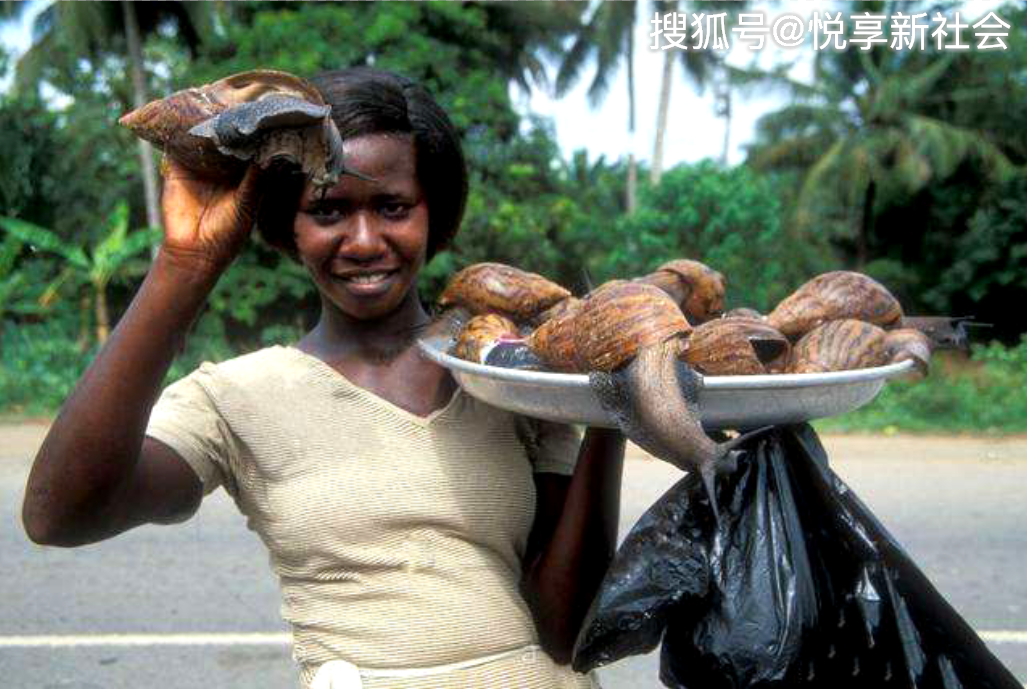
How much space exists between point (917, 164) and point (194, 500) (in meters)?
20.8

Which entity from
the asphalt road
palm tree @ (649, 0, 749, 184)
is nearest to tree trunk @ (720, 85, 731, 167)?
palm tree @ (649, 0, 749, 184)

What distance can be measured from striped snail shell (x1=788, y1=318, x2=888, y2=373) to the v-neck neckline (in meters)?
0.45

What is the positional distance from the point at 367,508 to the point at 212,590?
3383mm

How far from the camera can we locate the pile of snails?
1.29 meters

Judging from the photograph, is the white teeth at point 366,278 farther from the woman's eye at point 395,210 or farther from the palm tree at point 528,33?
the palm tree at point 528,33

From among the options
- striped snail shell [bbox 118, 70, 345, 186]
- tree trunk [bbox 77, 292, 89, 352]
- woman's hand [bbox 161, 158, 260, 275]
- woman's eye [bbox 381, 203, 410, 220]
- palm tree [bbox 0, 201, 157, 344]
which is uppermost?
striped snail shell [bbox 118, 70, 345, 186]

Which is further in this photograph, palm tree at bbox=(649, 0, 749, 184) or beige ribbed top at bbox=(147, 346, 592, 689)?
palm tree at bbox=(649, 0, 749, 184)

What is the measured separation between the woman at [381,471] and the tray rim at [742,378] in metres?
0.17

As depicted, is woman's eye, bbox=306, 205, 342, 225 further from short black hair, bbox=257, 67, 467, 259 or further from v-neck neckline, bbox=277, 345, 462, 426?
v-neck neckline, bbox=277, 345, 462, 426

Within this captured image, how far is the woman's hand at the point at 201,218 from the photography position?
123 cm

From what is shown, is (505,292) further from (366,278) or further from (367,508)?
(367,508)

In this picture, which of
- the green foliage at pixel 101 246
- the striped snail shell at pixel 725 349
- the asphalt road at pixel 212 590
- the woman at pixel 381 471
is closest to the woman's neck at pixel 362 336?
the woman at pixel 381 471

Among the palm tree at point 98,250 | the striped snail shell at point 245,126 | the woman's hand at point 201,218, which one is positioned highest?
the striped snail shell at point 245,126

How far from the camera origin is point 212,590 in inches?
180
